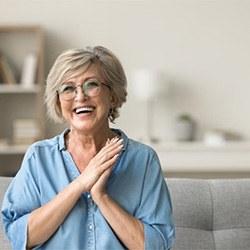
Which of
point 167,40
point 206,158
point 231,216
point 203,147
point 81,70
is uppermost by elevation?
point 81,70

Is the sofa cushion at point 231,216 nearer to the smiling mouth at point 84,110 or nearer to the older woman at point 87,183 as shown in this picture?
the older woman at point 87,183

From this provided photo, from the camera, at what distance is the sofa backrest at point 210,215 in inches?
85.8

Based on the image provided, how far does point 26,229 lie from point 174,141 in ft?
12.9

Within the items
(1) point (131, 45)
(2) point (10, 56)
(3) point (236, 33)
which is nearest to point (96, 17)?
(1) point (131, 45)

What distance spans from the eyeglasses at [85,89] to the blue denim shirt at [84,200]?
18 cm

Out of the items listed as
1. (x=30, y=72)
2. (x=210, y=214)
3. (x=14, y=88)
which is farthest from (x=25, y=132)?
(x=210, y=214)

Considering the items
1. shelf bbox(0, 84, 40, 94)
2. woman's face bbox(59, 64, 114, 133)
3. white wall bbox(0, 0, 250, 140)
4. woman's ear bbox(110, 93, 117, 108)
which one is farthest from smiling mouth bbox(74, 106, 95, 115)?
white wall bbox(0, 0, 250, 140)

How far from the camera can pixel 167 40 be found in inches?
221

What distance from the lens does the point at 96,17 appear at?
5.59 m

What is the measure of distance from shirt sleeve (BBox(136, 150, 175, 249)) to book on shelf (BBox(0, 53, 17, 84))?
373 centimetres

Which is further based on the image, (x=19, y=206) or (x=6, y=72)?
(x=6, y=72)

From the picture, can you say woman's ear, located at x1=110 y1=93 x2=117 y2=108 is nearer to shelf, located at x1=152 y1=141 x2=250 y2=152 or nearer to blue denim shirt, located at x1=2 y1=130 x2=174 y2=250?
blue denim shirt, located at x1=2 y1=130 x2=174 y2=250

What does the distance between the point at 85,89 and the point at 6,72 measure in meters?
3.74

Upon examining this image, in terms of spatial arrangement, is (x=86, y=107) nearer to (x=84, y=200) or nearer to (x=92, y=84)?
(x=92, y=84)
